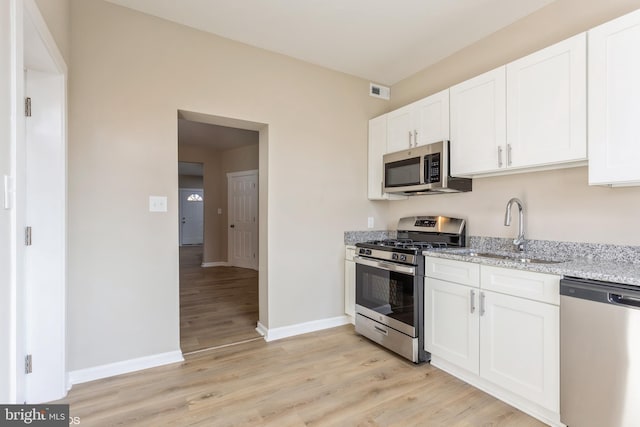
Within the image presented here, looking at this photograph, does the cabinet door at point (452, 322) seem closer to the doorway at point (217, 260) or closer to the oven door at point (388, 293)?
the oven door at point (388, 293)

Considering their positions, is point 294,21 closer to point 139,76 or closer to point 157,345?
point 139,76

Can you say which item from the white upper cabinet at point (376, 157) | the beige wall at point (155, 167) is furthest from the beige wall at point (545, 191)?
the beige wall at point (155, 167)

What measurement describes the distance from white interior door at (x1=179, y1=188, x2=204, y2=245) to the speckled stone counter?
10.8 meters

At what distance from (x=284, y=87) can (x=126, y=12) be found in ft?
4.44

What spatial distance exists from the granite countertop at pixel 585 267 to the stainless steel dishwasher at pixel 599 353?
0.12 ft

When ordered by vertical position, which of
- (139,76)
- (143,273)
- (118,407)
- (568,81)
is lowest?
(118,407)

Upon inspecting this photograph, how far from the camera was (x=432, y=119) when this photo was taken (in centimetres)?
283

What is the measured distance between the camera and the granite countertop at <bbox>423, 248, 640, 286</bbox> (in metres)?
1.50

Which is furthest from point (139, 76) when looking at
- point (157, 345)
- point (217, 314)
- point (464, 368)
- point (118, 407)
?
point (464, 368)

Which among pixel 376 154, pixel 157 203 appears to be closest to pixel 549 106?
pixel 376 154

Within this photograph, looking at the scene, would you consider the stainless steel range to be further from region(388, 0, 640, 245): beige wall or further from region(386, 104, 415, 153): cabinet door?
region(386, 104, 415, 153): cabinet door

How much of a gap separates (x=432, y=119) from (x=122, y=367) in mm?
3236

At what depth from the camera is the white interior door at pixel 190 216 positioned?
11.5 metres

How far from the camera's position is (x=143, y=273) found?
2445 mm
